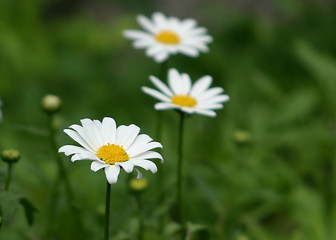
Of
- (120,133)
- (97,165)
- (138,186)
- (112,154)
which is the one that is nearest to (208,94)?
(138,186)

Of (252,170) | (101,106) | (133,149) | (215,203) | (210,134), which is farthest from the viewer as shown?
(101,106)

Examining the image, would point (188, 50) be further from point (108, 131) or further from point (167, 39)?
point (108, 131)

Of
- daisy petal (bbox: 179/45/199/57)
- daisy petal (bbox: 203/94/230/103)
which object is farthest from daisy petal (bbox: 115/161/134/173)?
daisy petal (bbox: 179/45/199/57)

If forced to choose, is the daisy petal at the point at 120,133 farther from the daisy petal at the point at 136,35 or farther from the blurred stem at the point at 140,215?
the daisy petal at the point at 136,35

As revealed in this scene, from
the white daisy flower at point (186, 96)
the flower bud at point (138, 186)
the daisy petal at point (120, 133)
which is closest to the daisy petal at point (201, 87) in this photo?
the white daisy flower at point (186, 96)

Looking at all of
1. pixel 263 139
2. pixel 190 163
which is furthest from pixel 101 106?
pixel 263 139

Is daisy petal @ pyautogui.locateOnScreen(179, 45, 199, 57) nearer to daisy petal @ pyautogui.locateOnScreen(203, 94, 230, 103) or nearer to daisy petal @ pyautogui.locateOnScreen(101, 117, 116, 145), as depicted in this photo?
daisy petal @ pyautogui.locateOnScreen(203, 94, 230, 103)

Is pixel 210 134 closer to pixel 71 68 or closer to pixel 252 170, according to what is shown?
pixel 252 170
